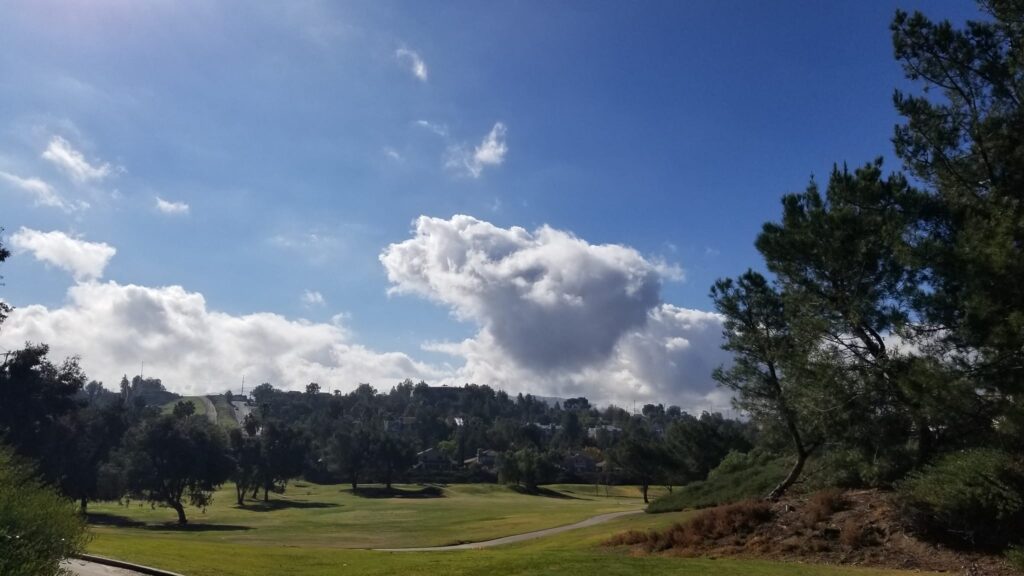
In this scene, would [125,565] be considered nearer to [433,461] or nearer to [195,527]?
[195,527]

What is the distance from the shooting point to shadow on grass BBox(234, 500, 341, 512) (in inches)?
3871

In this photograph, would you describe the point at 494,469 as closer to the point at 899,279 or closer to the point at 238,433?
the point at 238,433

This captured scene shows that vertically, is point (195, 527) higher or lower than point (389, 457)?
lower

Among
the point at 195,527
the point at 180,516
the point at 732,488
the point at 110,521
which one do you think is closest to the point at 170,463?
the point at 180,516

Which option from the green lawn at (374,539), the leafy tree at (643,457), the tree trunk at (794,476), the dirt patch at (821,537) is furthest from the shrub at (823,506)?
the leafy tree at (643,457)

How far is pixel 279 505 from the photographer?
10244cm

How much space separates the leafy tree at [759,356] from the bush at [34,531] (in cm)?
2513

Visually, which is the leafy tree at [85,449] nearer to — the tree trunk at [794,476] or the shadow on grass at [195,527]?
the shadow on grass at [195,527]

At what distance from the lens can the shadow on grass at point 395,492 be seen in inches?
4865

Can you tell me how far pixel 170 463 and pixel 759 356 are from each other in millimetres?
76023

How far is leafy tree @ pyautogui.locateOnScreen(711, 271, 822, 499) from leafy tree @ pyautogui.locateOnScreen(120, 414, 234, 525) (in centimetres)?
7055

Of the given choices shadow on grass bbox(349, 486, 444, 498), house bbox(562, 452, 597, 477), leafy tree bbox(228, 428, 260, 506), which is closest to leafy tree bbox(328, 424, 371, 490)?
shadow on grass bbox(349, 486, 444, 498)

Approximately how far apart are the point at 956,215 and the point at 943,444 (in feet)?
26.2

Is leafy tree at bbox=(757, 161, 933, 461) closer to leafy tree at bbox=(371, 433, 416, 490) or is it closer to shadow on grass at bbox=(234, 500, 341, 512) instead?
shadow on grass at bbox=(234, 500, 341, 512)
